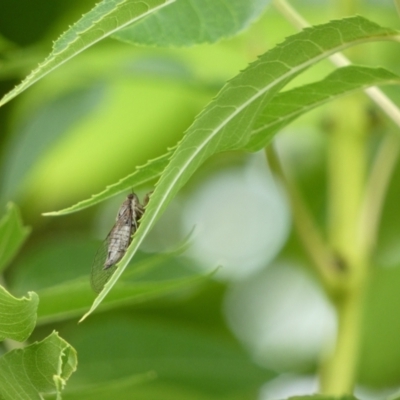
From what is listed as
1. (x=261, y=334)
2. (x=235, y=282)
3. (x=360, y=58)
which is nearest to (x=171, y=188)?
(x=360, y=58)

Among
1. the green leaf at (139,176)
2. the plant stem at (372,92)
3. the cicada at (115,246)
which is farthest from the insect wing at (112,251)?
the plant stem at (372,92)

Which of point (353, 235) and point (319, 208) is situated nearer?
point (353, 235)

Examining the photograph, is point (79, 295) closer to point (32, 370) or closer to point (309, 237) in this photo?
point (32, 370)

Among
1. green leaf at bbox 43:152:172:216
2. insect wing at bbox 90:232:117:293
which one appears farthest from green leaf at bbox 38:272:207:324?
green leaf at bbox 43:152:172:216

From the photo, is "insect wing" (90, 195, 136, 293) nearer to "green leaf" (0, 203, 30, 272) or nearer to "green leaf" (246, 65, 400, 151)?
"green leaf" (0, 203, 30, 272)

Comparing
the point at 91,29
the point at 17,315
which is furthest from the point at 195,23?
the point at 17,315

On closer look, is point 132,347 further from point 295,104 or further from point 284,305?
point 284,305
